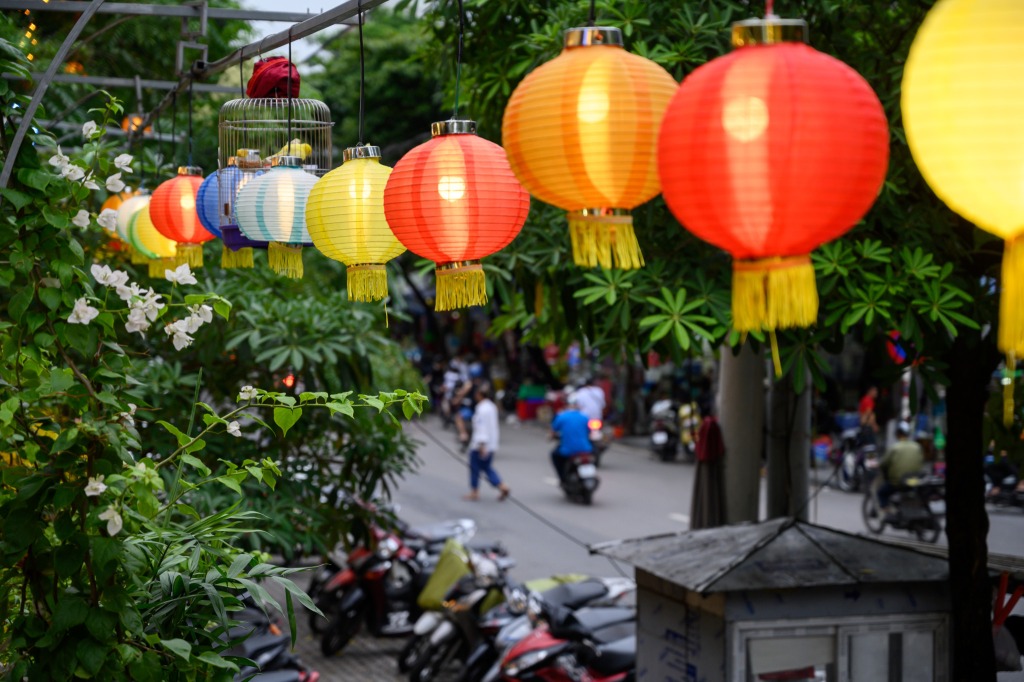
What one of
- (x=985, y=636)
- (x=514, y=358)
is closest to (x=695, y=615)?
(x=985, y=636)

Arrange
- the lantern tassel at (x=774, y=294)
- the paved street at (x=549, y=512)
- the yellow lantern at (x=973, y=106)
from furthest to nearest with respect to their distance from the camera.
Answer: the paved street at (x=549, y=512) < the lantern tassel at (x=774, y=294) < the yellow lantern at (x=973, y=106)

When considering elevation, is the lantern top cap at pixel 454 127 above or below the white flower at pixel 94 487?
above

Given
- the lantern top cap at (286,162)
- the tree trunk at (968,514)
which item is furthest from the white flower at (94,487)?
the tree trunk at (968,514)

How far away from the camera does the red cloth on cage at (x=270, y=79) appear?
4.32m

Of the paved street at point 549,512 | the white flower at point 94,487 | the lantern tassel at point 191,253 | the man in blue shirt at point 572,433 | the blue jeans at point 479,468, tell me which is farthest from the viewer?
the blue jeans at point 479,468

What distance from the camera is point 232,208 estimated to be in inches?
165

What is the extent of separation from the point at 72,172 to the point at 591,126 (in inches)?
63.9

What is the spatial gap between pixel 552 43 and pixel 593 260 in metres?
3.57

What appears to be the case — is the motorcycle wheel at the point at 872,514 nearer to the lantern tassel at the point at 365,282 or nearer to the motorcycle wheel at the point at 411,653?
the motorcycle wheel at the point at 411,653

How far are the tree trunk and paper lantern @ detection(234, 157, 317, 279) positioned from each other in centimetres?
357

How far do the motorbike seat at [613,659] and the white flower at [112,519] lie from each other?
544 centimetres

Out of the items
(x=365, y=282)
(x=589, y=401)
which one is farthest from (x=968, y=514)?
(x=589, y=401)

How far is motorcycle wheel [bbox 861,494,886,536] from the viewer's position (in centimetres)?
1409

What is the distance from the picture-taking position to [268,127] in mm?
4652
